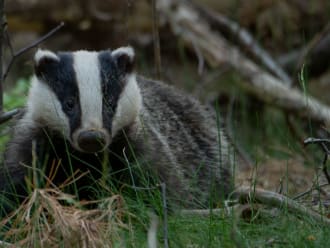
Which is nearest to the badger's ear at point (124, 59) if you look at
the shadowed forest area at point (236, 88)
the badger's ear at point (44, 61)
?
the badger's ear at point (44, 61)

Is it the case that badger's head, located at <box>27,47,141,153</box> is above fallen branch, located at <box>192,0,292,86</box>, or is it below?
above

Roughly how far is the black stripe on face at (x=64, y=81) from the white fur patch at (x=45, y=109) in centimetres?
2

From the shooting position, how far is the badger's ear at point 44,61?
2848mm

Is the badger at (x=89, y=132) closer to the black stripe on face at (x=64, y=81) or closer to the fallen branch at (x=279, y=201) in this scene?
the black stripe on face at (x=64, y=81)

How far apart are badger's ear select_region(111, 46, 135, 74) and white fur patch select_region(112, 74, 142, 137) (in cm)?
3

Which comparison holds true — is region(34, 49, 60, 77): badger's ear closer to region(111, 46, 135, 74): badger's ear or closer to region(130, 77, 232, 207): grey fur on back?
region(111, 46, 135, 74): badger's ear

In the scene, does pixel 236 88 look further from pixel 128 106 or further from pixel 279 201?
pixel 279 201

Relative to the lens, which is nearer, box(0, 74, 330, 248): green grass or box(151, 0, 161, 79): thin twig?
box(0, 74, 330, 248): green grass

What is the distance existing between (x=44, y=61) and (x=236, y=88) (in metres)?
2.39

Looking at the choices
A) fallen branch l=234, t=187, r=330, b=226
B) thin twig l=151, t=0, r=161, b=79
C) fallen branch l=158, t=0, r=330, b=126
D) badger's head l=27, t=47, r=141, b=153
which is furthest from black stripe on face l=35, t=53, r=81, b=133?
fallen branch l=158, t=0, r=330, b=126

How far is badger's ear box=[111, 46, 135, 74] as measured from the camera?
116 inches

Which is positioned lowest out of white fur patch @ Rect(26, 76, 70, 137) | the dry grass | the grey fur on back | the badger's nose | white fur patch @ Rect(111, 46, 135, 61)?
the grey fur on back

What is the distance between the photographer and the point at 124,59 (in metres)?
2.96

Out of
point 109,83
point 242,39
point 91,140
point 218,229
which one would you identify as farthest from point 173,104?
point 242,39
